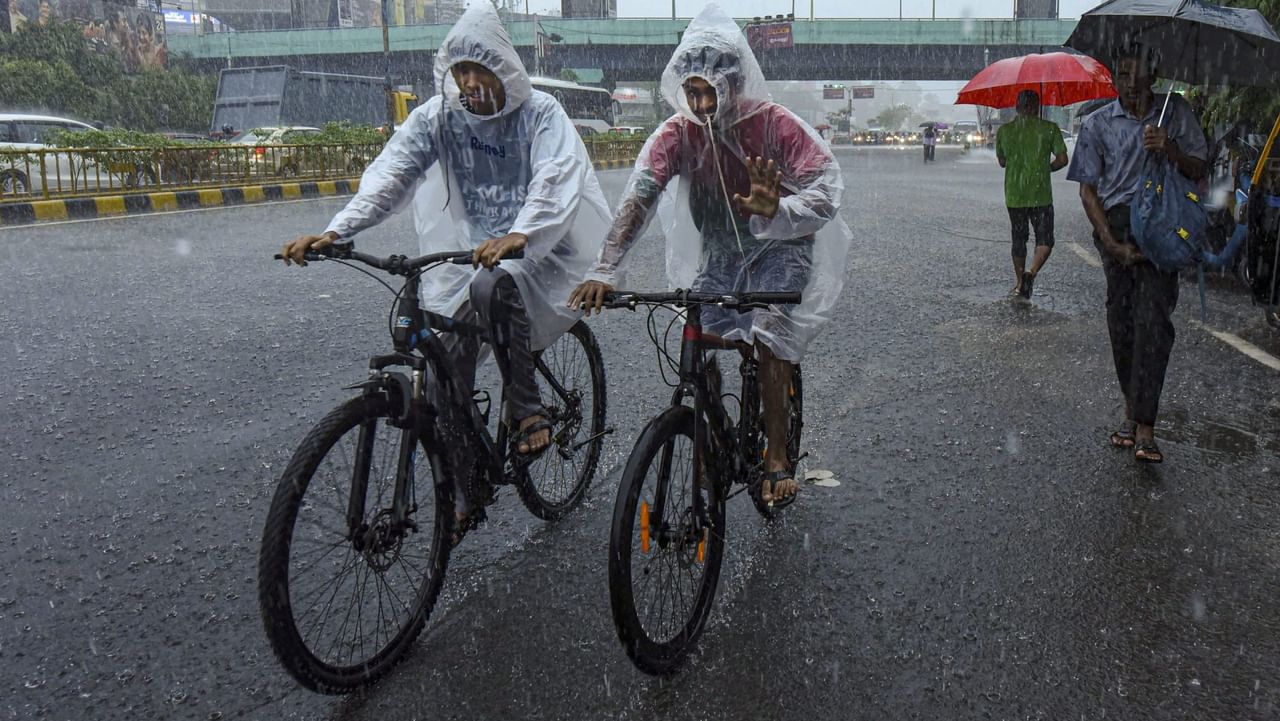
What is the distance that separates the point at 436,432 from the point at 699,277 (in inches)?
44.9

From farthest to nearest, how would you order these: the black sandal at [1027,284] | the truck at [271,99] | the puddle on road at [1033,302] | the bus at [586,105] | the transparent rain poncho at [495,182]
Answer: the bus at [586,105], the truck at [271,99], the black sandal at [1027,284], the puddle on road at [1033,302], the transparent rain poncho at [495,182]

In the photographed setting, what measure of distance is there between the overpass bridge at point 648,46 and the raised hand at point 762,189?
175 ft

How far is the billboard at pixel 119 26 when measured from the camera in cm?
5131

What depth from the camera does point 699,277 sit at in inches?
142

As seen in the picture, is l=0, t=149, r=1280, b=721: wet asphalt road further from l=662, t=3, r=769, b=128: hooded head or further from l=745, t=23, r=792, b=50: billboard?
l=745, t=23, r=792, b=50: billboard

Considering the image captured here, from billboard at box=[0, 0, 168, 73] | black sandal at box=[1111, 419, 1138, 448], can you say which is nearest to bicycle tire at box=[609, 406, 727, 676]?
black sandal at box=[1111, 419, 1138, 448]

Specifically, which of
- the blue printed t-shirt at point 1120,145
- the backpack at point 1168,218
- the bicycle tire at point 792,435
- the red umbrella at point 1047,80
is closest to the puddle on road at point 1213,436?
the backpack at point 1168,218

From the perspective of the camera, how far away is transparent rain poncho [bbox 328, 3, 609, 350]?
3.31 meters

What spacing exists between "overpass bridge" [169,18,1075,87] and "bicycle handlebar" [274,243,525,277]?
174ft

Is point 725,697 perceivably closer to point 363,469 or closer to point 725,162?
point 363,469

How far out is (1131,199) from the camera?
445 centimetres

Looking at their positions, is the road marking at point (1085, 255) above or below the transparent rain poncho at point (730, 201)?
below

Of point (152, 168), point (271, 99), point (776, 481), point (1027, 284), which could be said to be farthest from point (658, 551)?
point (271, 99)

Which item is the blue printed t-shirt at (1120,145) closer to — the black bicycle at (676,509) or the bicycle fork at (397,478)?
the black bicycle at (676,509)
